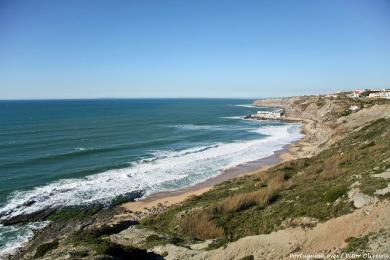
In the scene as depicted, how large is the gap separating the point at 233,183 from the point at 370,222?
789 inches

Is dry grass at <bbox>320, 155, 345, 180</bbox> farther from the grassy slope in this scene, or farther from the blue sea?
the blue sea

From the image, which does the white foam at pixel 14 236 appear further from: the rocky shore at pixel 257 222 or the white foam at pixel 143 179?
the white foam at pixel 143 179

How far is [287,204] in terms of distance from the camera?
2159 centimetres

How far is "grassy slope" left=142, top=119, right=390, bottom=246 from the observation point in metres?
19.1

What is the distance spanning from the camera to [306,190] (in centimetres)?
2323

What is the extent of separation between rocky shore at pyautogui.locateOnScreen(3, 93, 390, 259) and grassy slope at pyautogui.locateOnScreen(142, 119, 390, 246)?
6 centimetres

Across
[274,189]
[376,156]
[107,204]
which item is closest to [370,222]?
[274,189]

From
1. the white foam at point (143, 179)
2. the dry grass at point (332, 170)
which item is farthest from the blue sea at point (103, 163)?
the dry grass at point (332, 170)

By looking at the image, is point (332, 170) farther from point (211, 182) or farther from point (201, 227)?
point (211, 182)

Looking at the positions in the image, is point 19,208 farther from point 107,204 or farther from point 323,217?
point 323,217

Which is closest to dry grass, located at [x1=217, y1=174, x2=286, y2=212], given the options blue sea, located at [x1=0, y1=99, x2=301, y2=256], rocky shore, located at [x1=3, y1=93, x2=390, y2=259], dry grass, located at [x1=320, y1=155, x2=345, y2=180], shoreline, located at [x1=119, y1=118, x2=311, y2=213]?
rocky shore, located at [x1=3, y1=93, x2=390, y2=259]

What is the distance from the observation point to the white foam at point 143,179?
1288 inches

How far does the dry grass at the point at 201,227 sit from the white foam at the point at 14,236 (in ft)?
37.3

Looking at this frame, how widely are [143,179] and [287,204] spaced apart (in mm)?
22235
